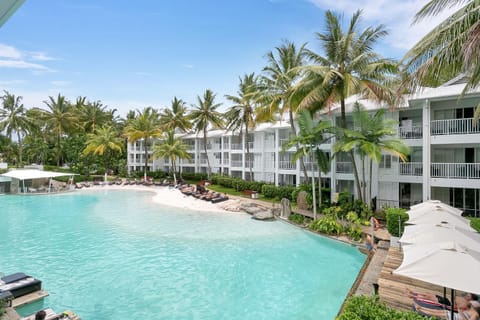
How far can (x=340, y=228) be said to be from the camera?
51.4 feet

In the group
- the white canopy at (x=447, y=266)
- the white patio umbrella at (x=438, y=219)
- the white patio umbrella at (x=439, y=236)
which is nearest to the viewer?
the white canopy at (x=447, y=266)

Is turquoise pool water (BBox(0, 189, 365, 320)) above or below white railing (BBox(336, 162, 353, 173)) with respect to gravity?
below

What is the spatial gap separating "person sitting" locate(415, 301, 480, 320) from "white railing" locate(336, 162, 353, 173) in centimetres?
1425

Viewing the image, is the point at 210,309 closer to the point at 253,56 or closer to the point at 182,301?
the point at 182,301

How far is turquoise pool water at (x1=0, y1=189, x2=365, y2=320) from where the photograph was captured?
8.84 m

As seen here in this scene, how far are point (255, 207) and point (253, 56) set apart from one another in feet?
45.8

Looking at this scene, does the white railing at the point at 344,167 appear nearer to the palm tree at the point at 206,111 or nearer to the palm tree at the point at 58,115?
the palm tree at the point at 206,111

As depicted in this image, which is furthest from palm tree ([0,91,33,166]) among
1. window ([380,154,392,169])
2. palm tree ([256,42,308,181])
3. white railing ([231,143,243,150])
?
window ([380,154,392,169])

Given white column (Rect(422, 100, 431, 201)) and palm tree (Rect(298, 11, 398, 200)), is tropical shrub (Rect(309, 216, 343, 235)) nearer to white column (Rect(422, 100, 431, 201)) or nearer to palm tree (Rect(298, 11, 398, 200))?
palm tree (Rect(298, 11, 398, 200))

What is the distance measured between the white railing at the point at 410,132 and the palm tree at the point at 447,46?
8898 mm

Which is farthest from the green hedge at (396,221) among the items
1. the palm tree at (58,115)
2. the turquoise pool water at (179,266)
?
the palm tree at (58,115)

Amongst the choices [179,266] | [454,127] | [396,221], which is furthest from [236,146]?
[396,221]

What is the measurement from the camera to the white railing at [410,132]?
17.8 meters

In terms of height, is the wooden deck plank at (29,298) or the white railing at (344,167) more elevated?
the white railing at (344,167)
